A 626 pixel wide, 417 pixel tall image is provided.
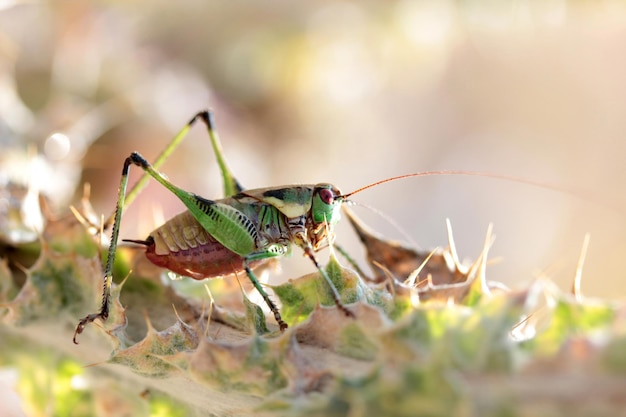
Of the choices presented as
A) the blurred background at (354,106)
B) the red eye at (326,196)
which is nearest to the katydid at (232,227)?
the red eye at (326,196)

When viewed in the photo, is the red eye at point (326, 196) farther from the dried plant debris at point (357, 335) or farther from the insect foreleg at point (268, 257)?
the dried plant debris at point (357, 335)

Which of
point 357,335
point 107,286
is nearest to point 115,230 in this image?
point 107,286

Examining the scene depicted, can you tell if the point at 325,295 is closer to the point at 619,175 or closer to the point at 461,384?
the point at 461,384

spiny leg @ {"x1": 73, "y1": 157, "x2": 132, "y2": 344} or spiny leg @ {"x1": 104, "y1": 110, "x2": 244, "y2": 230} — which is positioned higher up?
spiny leg @ {"x1": 104, "y1": 110, "x2": 244, "y2": 230}

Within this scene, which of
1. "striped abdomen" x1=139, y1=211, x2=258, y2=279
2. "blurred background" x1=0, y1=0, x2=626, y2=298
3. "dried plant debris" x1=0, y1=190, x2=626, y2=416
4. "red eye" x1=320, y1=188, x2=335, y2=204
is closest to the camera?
"dried plant debris" x1=0, y1=190, x2=626, y2=416

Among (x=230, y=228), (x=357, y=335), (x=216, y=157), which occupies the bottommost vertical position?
(x=357, y=335)

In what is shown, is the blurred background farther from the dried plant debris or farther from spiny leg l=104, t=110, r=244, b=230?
the dried plant debris

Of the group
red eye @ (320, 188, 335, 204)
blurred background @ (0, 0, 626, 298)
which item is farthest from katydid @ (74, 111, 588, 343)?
blurred background @ (0, 0, 626, 298)

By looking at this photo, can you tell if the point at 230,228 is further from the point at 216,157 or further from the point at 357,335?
the point at 357,335
